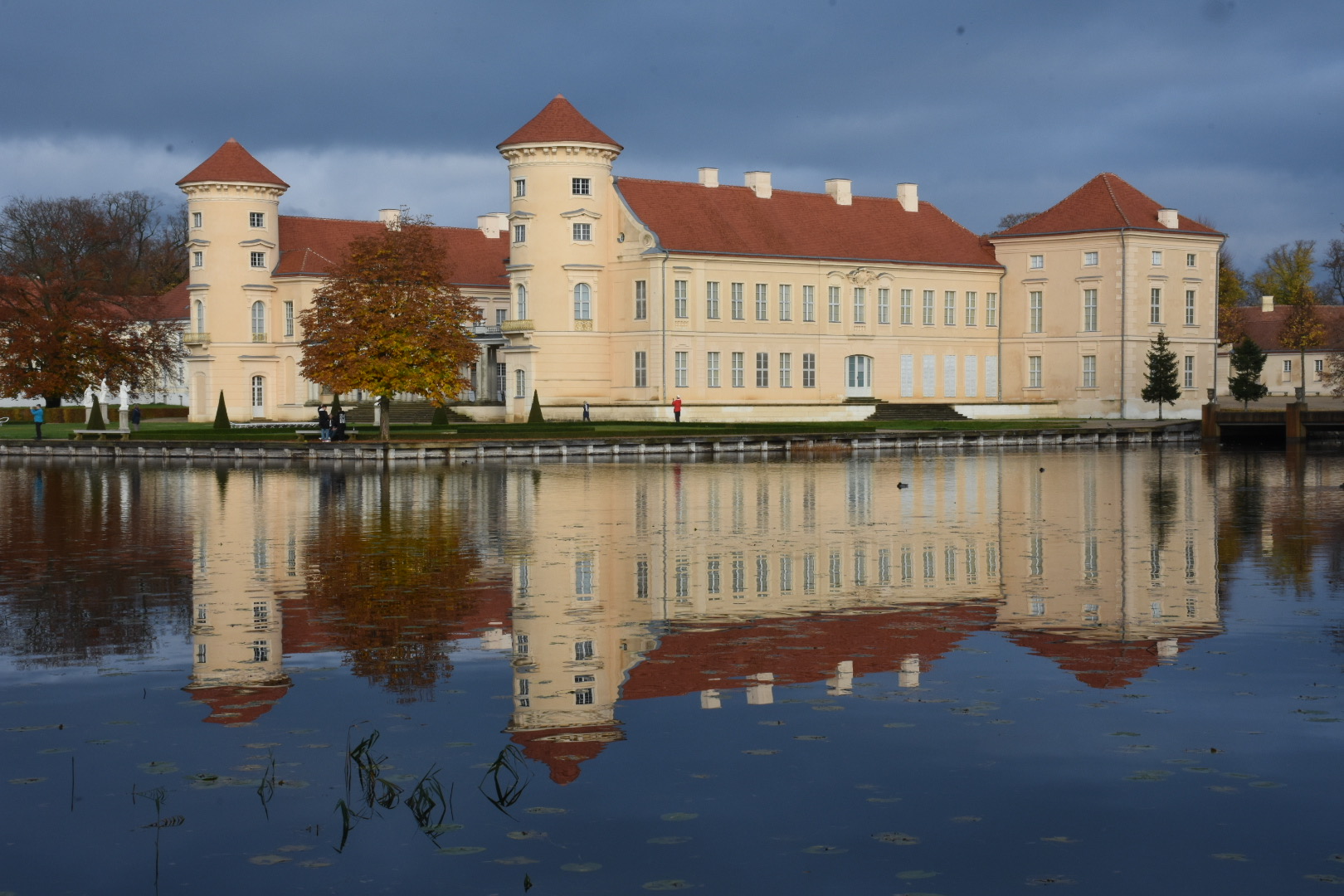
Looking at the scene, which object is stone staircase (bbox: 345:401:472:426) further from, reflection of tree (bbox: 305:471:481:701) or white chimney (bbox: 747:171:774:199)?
reflection of tree (bbox: 305:471:481:701)

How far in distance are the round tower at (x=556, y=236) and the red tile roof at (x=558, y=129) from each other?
0.12 ft

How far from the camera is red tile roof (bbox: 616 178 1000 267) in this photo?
71.5 metres

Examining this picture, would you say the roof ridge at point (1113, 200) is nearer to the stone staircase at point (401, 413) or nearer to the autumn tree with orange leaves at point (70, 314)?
the stone staircase at point (401, 413)

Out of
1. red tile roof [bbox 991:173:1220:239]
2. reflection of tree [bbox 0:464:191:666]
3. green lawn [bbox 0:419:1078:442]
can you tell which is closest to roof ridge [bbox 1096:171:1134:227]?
red tile roof [bbox 991:173:1220:239]

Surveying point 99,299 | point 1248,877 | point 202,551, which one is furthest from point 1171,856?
point 99,299

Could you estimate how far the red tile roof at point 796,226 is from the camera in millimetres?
71500

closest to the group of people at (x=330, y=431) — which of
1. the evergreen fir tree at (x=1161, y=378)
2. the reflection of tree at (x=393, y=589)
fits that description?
the reflection of tree at (x=393, y=589)

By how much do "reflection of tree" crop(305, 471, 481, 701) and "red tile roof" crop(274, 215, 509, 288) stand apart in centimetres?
5157

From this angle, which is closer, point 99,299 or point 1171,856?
point 1171,856

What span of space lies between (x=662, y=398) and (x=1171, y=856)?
62.1m

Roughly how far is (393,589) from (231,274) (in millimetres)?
63831

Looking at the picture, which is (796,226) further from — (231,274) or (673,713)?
(673,713)

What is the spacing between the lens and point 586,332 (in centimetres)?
7056

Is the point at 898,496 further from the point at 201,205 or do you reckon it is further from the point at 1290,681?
the point at 201,205
